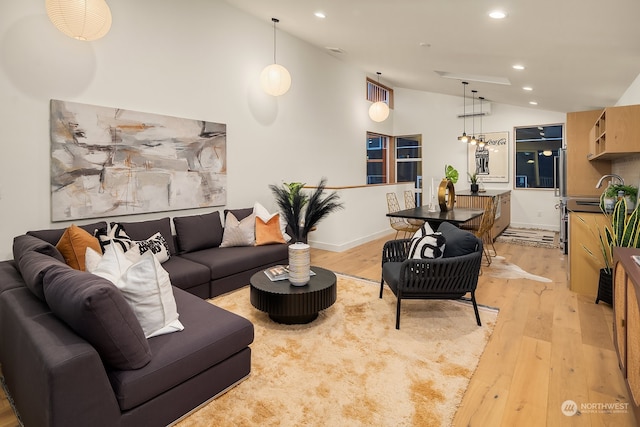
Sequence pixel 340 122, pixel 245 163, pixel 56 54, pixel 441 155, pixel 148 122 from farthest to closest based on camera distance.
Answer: pixel 441 155 → pixel 340 122 → pixel 245 163 → pixel 148 122 → pixel 56 54

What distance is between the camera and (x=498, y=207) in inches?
271

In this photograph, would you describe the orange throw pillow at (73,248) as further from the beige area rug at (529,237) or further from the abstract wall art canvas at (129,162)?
the beige area rug at (529,237)

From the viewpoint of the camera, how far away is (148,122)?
396cm

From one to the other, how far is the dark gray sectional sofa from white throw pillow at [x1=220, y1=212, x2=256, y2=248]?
1.62 meters

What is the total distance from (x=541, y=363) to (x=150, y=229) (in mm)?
3632

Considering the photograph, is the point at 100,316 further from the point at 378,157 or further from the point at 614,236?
the point at 378,157

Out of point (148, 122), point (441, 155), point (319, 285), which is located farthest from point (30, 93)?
point (441, 155)

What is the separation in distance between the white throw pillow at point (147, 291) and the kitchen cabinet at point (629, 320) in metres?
2.35

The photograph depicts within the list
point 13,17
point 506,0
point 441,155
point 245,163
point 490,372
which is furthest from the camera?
point 441,155

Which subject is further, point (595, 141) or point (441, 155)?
point (441, 155)

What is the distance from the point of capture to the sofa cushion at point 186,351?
1.68m

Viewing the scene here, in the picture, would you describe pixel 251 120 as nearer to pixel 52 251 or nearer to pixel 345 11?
pixel 345 11

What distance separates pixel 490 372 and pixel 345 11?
12.5 ft

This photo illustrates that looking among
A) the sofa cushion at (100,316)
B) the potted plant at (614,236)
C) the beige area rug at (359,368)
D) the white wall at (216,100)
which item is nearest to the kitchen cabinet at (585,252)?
the potted plant at (614,236)
